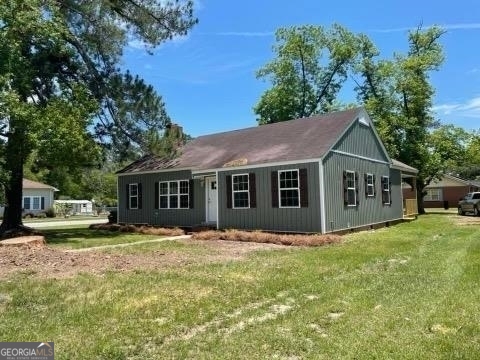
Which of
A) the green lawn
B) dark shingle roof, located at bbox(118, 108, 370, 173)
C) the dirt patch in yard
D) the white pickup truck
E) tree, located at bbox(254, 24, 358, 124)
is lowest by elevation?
the green lawn

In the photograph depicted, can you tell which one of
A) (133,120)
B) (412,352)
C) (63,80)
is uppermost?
(63,80)

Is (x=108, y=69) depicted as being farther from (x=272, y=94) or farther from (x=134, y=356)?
(x=272, y=94)

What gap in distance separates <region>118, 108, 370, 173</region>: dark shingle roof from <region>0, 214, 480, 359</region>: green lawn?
305 inches

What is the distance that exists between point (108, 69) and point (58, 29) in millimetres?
3796

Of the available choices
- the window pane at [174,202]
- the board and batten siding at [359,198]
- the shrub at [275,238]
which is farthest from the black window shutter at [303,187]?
the window pane at [174,202]

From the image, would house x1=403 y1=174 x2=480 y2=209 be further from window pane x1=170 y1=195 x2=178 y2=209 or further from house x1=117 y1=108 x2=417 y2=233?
window pane x1=170 y1=195 x2=178 y2=209

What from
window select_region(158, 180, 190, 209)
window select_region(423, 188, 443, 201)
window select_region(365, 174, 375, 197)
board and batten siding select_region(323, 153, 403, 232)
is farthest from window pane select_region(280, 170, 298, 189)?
window select_region(423, 188, 443, 201)

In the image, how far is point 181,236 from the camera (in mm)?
17734

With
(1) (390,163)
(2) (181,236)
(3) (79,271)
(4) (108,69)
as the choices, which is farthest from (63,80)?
(1) (390,163)

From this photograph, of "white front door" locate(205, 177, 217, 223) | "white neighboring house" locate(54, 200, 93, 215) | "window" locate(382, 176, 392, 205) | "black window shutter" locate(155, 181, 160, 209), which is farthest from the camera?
"white neighboring house" locate(54, 200, 93, 215)

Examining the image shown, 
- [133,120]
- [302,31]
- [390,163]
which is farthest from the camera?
[302,31]

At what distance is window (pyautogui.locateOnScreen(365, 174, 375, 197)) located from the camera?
66.3 ft

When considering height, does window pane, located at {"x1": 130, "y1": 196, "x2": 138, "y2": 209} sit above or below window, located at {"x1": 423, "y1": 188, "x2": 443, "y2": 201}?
below

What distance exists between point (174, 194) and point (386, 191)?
10.6m
